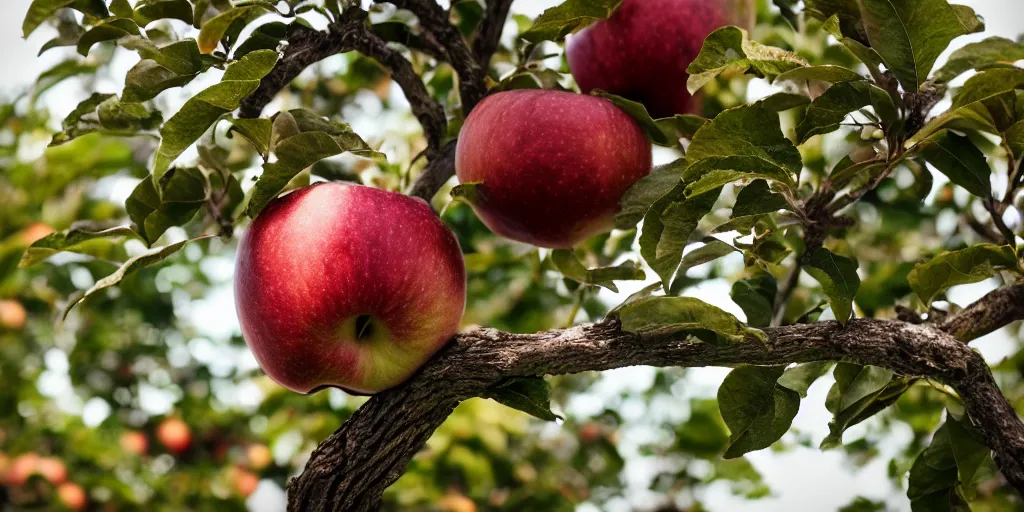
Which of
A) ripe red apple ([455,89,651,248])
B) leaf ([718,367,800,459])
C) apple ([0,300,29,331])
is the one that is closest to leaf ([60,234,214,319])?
ripe red apple ([455,89,651,248])

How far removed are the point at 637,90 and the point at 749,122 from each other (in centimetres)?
26

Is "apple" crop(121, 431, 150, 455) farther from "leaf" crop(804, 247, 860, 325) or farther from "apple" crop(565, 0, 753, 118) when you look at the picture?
"leaf" crop(804, 247, 860, 325)

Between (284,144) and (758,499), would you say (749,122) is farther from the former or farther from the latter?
(758,499)

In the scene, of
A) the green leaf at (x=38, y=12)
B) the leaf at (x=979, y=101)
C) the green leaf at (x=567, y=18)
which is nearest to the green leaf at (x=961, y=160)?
the leaf at (x=979, y=101)

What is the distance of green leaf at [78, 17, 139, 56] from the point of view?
80 cm

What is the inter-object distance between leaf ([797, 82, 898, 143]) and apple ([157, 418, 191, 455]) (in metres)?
2.27

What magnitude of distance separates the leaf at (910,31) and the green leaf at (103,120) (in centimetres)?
70

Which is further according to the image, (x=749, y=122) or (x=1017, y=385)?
(x=1017, y=385)

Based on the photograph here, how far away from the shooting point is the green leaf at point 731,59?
2.36 feet

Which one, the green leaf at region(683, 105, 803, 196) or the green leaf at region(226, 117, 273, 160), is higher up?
the green leaf at region(683, 105, 803, 196)

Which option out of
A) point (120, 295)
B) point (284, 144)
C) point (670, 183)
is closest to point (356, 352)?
point (284, 144)

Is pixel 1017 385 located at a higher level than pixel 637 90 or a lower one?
lower

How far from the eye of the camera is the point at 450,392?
32.4 inches

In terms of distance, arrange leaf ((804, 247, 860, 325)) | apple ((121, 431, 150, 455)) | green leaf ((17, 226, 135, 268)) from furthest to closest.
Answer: apple ((121, 431, 150, 455)) < green leaf ((17, 226, 135, 268)) < leaf ((804, 247, 860, 325))
